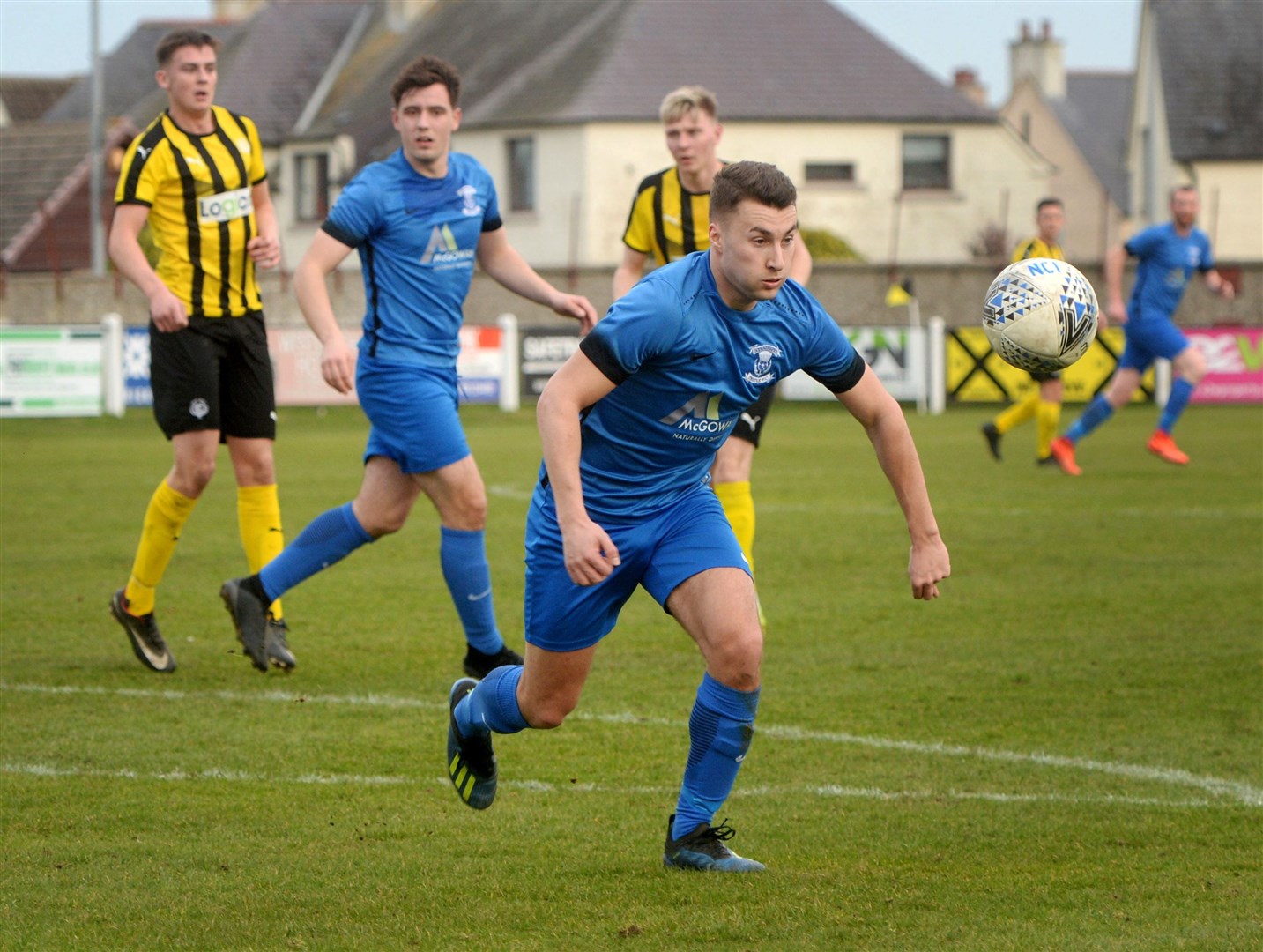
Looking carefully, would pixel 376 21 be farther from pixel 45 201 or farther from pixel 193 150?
pixel 193 150

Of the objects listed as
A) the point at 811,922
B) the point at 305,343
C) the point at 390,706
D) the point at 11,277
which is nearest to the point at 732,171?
the point at 811,922

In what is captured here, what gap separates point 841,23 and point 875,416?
1732 inches

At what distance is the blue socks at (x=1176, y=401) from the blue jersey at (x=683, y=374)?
12.0m

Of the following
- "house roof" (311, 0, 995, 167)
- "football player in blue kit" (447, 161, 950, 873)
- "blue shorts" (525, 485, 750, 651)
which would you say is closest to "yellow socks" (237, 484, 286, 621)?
"football player in blue kit" (447, 161, 950, 873)

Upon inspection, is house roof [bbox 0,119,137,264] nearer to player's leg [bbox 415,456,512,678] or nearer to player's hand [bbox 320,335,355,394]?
player's leg [bbox 415,456,512,678]

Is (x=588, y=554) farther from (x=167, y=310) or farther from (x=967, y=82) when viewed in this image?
(x=967, y=82)

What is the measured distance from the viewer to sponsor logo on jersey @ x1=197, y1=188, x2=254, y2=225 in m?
7.43

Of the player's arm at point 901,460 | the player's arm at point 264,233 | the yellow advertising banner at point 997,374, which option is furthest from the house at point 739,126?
the player's arm at point 901,460

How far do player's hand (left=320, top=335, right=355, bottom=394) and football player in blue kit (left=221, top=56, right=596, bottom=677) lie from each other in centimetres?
20

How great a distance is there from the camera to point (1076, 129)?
65.3m

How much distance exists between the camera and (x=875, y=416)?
4.72 meters

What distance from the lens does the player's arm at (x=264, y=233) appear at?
7.54 metres

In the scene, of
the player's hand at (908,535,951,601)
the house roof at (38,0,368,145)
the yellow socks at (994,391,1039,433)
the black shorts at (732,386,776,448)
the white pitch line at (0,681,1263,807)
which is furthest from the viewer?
the house roof at (38,0,368,145)

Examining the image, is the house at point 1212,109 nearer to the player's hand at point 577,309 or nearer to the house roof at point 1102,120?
the house roof at point 1102,120
